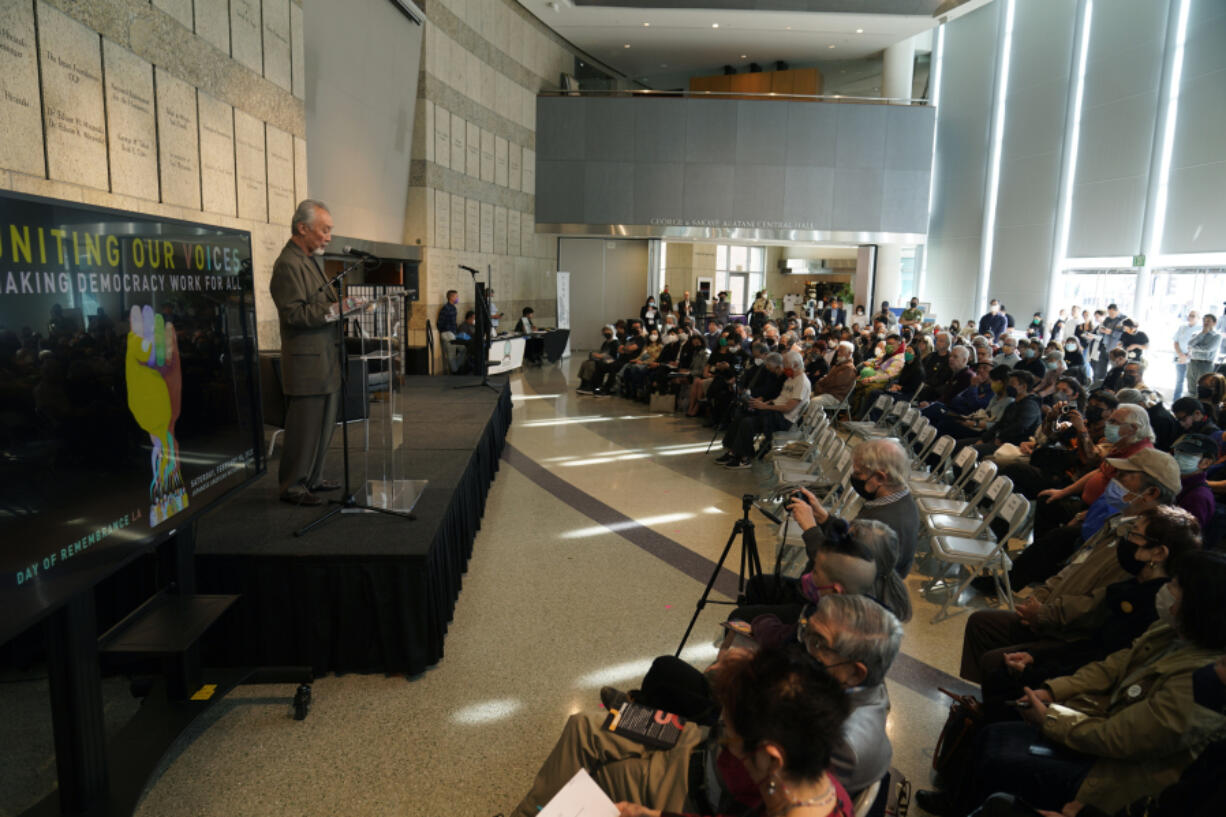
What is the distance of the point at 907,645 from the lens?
12.6ft

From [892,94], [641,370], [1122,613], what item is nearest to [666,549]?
[1122,613]

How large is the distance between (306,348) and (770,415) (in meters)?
5.04

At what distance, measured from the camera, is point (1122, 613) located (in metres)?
Answer: 2.66

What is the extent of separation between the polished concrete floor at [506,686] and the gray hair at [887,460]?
100 cm

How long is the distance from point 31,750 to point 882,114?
19507 millimetres

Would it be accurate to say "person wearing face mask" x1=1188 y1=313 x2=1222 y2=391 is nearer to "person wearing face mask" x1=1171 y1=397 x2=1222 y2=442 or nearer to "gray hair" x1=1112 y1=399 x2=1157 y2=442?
"person wearing face mask" x1=1171 y1=397 x2=1222 y2=442

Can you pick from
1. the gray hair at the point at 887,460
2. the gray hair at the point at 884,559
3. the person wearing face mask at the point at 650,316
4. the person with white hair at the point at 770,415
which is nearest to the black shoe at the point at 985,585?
the gray hair at the point at 887,460

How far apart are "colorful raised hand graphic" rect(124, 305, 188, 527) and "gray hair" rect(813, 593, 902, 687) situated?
7.19ft

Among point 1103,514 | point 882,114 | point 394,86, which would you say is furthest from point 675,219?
point 1103,514

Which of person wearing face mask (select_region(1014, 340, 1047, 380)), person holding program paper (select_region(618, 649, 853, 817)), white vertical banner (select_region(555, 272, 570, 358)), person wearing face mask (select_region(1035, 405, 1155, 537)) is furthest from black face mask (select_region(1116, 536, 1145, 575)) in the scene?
white vertical banner (select_region(555, 272, 570, 358))

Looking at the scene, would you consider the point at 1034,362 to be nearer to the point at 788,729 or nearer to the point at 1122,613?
the point at 1122,613

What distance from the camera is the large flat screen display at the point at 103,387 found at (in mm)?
1842

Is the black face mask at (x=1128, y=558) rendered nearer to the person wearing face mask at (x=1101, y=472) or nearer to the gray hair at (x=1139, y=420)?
the person wearing face mask at (x=1101, y=472)

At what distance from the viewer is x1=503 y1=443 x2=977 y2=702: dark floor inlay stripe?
11.4 feet
